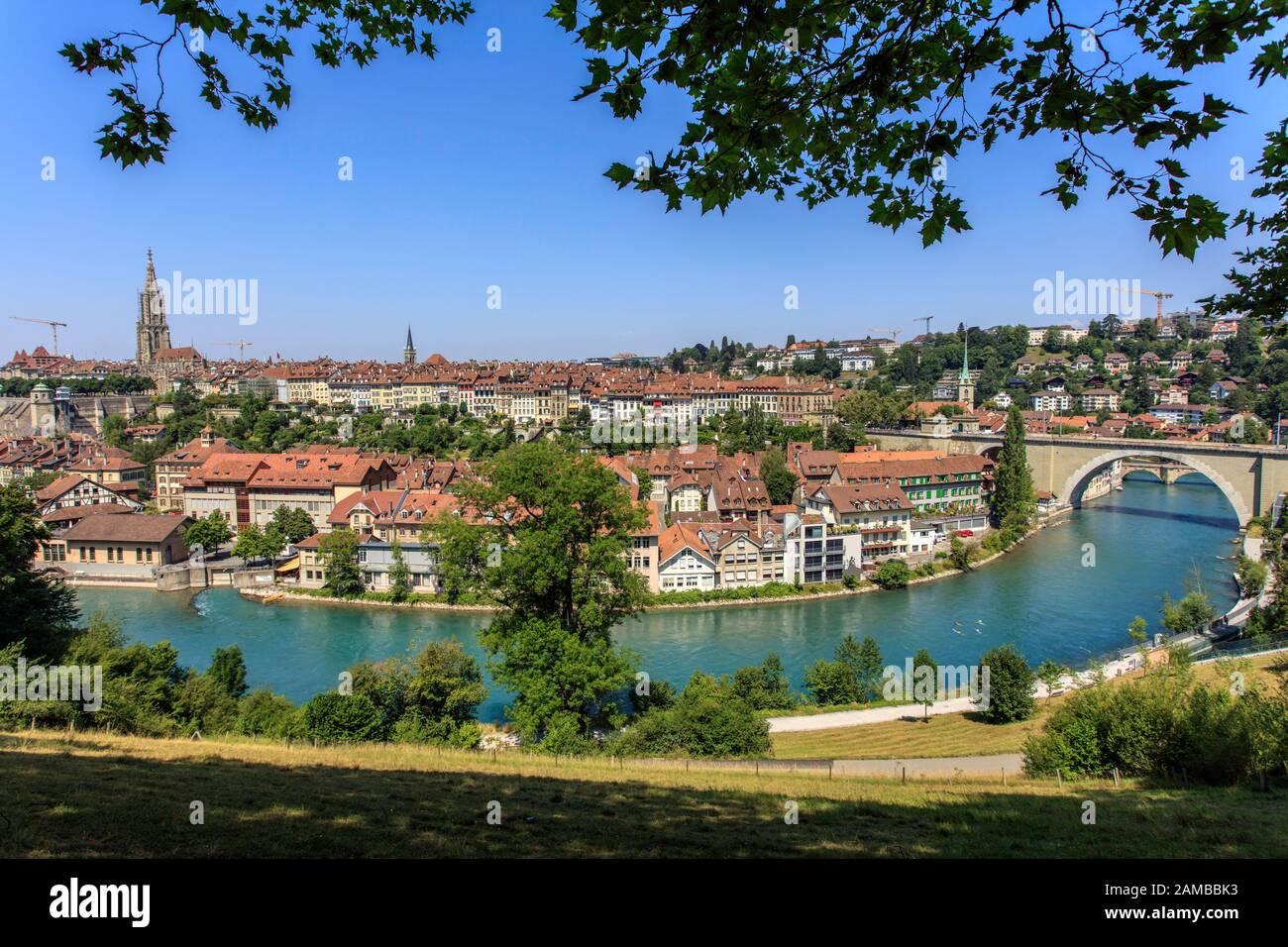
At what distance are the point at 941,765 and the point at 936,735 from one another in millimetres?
2803

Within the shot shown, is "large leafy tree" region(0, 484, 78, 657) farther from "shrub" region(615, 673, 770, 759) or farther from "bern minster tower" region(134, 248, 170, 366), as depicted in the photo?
"bern minster tower" region(134, 248, 170, 366)

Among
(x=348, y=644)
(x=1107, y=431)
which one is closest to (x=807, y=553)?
(x=348, y=644)

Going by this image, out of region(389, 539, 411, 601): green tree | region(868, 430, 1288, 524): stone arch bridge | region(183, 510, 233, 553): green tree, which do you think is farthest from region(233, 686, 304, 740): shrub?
region(868, 430, 1288, 524): stone arch bridge

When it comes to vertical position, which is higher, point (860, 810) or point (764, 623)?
point (860, 810)

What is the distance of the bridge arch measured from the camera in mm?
26547

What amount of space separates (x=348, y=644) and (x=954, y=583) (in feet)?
50.1

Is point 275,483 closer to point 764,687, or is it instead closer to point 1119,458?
point 764,687

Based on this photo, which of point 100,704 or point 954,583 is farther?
point 954,583

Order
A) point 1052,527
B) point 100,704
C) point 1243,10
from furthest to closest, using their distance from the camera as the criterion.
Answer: point 1052,527 → point 100,704 → point 1243,10

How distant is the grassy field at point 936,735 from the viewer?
31.6ft

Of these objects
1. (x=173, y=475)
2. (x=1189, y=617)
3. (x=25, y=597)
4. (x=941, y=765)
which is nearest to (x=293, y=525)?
(x=173, y=475)
